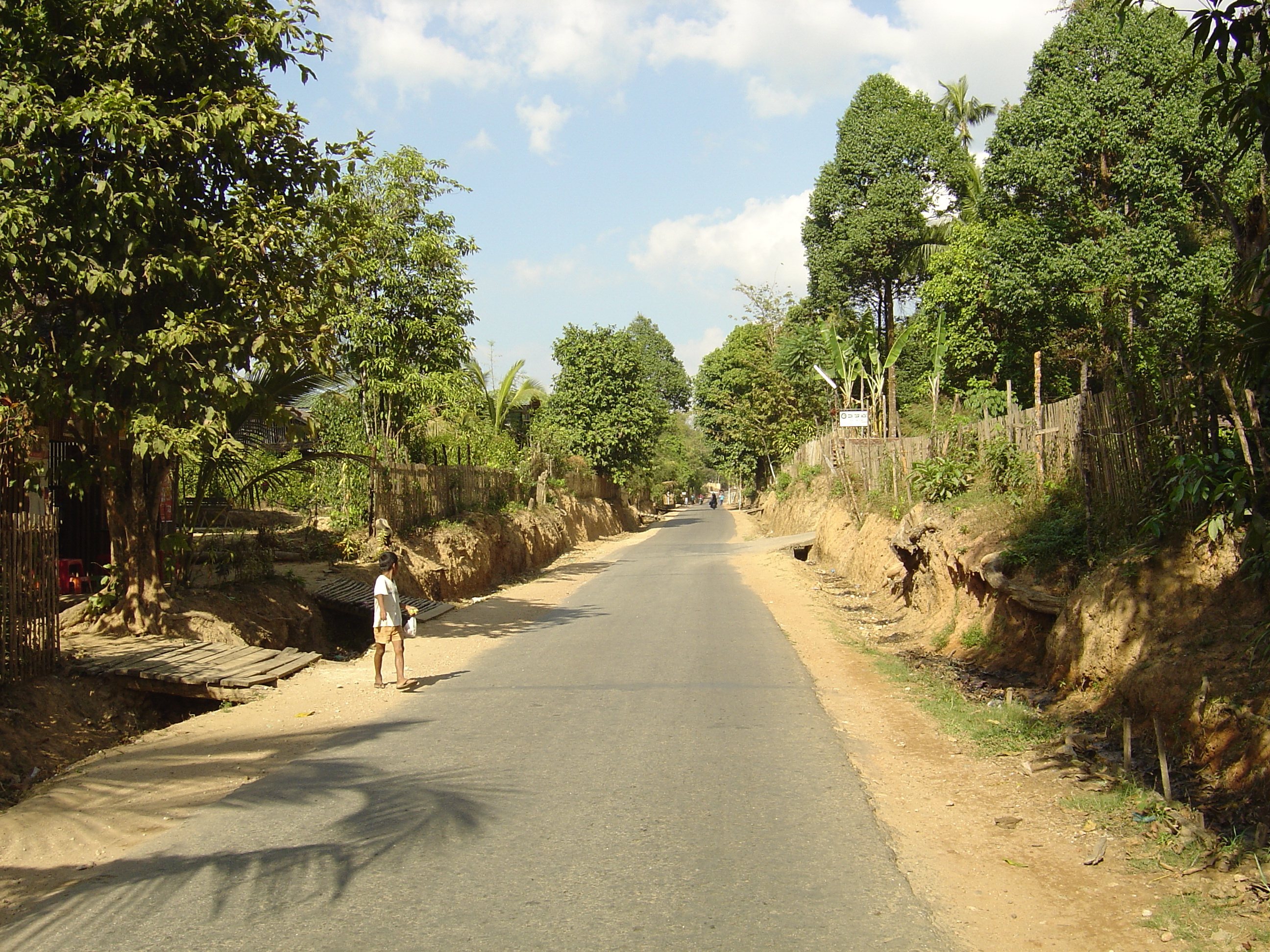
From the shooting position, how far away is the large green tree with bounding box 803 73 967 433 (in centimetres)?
3778

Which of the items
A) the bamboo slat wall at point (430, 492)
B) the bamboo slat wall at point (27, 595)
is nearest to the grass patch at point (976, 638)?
the bamboo slat wall at point (27, 595)

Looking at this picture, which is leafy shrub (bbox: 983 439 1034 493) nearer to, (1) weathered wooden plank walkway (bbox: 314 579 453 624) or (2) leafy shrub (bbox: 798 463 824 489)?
(1) weathered wooden plank walkway (bbox: 314 579 453 624)

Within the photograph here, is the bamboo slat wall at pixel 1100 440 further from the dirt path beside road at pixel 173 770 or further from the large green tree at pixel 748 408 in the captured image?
the large green tree at pixel 748 408

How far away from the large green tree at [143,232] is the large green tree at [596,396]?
27.4m

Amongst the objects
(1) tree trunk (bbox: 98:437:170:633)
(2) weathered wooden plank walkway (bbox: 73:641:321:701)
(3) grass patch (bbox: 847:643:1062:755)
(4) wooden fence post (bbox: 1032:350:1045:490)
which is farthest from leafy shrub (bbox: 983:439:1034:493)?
(1) tree trunk (bbox: 98:437:170:633)

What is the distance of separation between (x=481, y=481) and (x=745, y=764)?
17.6 m

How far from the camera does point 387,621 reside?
32.2ft

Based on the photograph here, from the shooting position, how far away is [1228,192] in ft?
60.8

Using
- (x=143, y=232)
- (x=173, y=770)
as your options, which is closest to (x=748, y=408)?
(x=143, y=232)

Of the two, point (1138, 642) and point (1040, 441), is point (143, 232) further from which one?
point (1040, 441)

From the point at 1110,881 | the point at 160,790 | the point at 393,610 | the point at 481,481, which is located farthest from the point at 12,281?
the point at 481,481

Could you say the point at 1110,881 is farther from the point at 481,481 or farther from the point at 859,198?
the point at 859,198

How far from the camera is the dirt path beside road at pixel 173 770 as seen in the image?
521 centimetres

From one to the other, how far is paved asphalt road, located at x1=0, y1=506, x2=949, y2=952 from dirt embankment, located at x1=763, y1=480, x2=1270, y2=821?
2.20m
